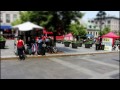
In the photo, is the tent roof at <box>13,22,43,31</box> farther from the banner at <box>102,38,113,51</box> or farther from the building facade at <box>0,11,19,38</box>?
the banner at <box>102,38,113,51</box>

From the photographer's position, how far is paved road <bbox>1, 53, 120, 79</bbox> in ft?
35.8

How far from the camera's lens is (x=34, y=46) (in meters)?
15.6

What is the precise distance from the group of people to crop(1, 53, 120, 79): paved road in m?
0.79

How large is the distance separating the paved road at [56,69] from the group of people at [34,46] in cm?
79

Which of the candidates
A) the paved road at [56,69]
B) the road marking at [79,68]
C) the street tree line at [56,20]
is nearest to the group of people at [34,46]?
the paved road at [56,69]

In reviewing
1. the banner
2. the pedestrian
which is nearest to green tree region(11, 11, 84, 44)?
the pedestrian

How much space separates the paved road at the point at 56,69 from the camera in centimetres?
1092

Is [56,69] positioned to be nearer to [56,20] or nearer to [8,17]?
[56,20]

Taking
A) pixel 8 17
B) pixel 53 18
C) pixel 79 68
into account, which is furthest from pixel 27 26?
pixel 79 68

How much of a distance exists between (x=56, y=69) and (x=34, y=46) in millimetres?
3774
